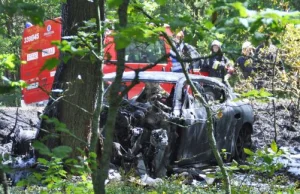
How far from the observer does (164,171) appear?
1023 centimetres

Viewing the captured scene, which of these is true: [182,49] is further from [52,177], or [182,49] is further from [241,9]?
[241,9]

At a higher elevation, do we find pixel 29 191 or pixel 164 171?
pixel 29 191

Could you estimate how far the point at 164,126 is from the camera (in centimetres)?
1034

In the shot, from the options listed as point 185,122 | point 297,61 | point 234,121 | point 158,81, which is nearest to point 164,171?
point 185,122

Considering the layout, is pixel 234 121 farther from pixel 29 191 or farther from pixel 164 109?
pixel 29 191

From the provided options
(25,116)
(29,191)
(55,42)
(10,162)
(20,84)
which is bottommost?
(25,116)

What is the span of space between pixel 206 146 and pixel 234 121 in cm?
128

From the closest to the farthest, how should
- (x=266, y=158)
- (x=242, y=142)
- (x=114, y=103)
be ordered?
(x=114, y=103) < (x=266, y=158) < (x=242, y=142)

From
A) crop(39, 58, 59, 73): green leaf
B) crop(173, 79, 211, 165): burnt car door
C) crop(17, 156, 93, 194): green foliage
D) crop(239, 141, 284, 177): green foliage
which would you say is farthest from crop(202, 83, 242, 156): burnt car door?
crop(39, 58, 59, 73): green leaf

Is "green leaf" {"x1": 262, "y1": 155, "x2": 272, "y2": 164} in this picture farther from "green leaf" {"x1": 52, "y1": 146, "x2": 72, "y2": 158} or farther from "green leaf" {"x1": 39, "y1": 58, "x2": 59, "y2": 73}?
"green leaf" {"x1": 39, "y1": 58, "x2": 59, "y2": 73}

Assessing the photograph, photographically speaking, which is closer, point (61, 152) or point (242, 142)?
point (61, 152)

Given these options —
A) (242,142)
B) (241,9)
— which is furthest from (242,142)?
(241,9)

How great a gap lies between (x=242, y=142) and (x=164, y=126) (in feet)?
10.4

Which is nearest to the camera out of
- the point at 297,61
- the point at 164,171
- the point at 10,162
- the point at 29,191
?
the point at 10,162
